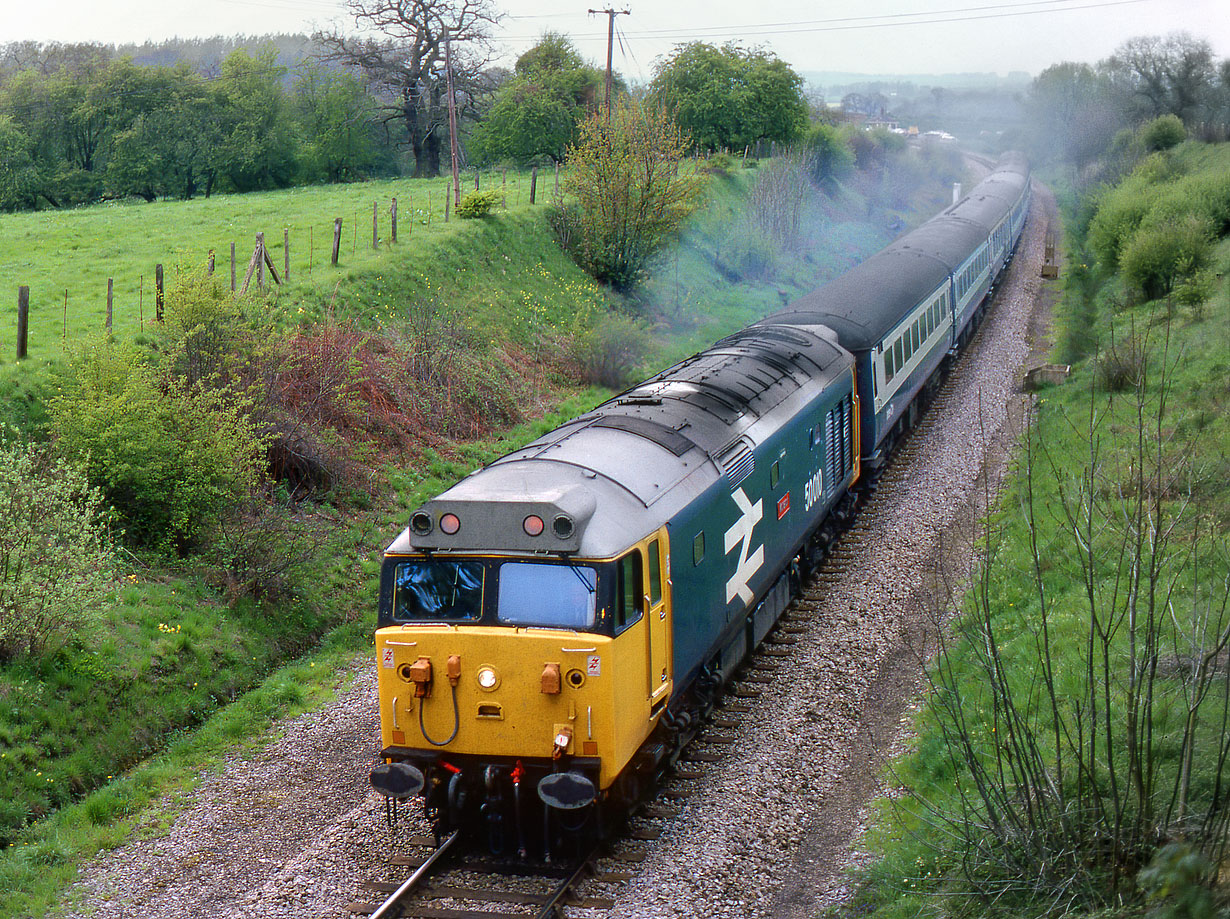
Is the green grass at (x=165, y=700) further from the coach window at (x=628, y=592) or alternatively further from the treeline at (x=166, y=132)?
the treeline at (x=166, y=132)

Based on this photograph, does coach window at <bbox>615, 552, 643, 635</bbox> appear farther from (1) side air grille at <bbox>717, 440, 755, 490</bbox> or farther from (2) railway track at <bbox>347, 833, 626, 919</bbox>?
(1) side air grille at <bbox>717, 440, 755, 490</bbox>

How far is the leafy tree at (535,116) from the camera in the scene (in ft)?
159

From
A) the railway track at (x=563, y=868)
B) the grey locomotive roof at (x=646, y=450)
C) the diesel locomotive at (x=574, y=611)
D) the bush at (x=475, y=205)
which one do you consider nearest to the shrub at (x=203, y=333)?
the grey locomotive roof at (x=646, y=450)

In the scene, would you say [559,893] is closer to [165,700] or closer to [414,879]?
[414,879]

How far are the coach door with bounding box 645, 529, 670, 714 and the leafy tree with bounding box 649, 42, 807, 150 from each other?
163 feet

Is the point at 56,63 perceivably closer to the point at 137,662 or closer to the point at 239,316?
the point at 239,316

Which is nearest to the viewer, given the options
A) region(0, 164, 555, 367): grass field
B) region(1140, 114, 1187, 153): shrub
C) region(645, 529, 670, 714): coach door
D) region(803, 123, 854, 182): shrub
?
region(645, 529, 670, 714): coach door

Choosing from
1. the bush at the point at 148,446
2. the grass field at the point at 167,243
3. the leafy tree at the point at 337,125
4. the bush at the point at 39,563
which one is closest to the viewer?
the bush at the point at 39,563

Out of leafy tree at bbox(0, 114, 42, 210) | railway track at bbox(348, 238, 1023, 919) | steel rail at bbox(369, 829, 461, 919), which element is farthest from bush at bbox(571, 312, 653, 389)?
leafy tree at bbox(0, 114, 42, 210)

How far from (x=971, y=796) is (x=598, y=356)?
20.2 meters

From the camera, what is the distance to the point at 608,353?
28.4 metres

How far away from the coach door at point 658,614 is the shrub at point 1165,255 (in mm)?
25616

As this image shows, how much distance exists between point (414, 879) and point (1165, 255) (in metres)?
29.6

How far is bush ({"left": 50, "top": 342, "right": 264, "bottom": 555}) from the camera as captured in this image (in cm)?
1495
